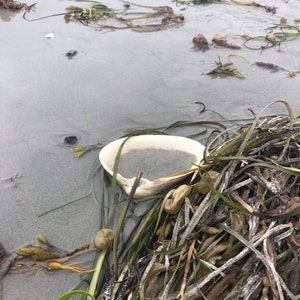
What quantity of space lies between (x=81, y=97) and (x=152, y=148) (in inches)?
48.7

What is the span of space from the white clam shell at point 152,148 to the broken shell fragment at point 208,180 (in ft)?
0.57

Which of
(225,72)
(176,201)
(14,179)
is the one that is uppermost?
(176,201)

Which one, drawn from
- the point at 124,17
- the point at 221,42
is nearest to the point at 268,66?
the point at 221,42

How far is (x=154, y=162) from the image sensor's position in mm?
2408

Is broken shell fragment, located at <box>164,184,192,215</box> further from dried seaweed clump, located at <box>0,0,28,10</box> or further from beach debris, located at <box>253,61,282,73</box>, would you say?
dried seaweed clump, located at <box>0,0,28,10</box>

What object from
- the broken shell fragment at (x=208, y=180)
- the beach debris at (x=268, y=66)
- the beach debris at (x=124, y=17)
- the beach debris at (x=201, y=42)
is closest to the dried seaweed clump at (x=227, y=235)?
the broken shell fragment at (x=208, y=180)

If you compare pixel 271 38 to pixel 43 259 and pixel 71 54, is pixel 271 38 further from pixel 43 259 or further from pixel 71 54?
pixel 43 259

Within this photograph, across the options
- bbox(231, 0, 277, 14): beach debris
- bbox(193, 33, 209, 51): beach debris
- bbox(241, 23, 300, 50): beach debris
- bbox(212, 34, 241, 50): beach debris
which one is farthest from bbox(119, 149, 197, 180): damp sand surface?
bbox(231, 0, 277, 14): beach debris

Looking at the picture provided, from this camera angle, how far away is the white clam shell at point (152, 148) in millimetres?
2141

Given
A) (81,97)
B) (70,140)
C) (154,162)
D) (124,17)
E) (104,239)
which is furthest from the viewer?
(124,17)

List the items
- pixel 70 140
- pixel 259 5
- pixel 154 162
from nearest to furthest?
pixel 154 162
pixel 70 140
pixel 259 5

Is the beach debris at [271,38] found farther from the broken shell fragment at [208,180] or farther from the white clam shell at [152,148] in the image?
the broken shell fragment at [208,180]

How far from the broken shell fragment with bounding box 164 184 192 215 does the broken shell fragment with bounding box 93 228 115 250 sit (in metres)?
0.35

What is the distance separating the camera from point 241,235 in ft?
5.44
